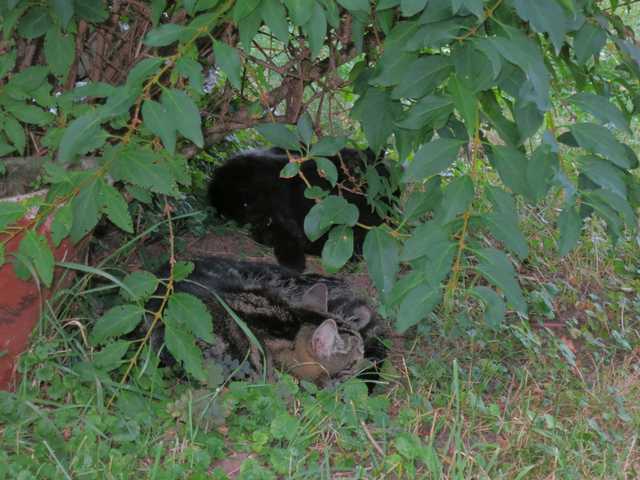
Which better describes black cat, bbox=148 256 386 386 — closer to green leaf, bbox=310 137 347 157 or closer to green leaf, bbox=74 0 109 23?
green leaf, bbox=310 137 347 157

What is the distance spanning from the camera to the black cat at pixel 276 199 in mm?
4195

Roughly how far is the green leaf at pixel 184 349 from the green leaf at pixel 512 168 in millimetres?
1006

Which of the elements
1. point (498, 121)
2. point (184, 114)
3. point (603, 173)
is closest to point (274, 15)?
point (184, 114)

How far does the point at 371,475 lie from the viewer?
8.30 feet

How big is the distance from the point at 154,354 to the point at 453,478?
1042mm

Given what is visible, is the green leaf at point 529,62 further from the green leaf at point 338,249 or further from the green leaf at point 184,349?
the green leaf at point 184,349

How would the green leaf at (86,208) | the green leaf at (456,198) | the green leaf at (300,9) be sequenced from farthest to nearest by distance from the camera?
the green leaf at (86,208), the green leaf at (456,198), the green leaf at (300,9)

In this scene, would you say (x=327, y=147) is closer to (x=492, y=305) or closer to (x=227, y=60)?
(x=227, y=60)

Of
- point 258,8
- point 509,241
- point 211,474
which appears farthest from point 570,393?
point 258,8

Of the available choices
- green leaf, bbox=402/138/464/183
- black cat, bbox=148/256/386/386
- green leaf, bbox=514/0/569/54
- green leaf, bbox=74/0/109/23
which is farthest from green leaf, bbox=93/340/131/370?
green leaf, bbox=514/0/569/54

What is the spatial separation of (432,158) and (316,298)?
1.37 metres

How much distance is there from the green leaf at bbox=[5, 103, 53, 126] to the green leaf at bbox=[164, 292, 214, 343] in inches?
25.8

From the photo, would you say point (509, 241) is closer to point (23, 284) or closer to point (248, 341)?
point (248, 341)

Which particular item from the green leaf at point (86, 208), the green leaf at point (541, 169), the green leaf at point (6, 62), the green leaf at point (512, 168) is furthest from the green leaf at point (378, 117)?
the green leaf at point (6, 62)
